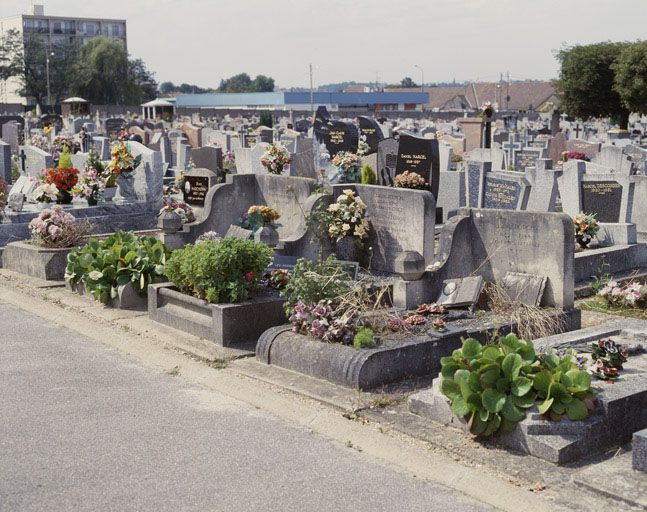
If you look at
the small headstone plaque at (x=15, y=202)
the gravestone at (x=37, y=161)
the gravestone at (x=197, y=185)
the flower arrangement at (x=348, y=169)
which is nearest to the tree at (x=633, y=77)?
the flower arrangement at (x=348, y=169)

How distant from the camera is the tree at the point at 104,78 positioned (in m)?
83.6

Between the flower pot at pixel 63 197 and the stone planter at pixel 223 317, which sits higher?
the flower pot at pixel 63 197

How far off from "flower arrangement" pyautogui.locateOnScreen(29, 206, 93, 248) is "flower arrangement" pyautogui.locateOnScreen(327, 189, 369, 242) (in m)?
3.94

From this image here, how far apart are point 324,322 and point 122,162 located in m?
9.54

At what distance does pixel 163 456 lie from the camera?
6207 millimetres

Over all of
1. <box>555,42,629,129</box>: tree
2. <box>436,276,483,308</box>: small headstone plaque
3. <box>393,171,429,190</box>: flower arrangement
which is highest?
<box>555,42,629,129</box>: tree

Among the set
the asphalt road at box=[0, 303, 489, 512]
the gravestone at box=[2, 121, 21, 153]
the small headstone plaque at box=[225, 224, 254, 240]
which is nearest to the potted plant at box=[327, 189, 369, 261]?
the small headstone plaque at box=[225, 224, 254, 240]

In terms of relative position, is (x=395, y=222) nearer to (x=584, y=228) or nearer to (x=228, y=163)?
(x=584, y=228)

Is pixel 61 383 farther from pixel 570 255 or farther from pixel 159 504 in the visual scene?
pixel 570 255

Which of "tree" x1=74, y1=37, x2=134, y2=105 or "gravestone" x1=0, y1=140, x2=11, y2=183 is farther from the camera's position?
"tree" x1=74, y1=37, x2=134, y2=105

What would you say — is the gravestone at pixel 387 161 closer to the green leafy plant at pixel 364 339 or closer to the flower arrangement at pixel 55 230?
the flower arrangement at pixel 55 230

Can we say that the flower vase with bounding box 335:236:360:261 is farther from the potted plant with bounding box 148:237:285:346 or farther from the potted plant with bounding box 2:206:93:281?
the potted plant with bounding box 2:206:93:281

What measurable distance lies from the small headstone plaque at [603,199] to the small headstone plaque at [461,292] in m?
5.08

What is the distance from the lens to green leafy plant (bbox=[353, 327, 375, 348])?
779 cm
